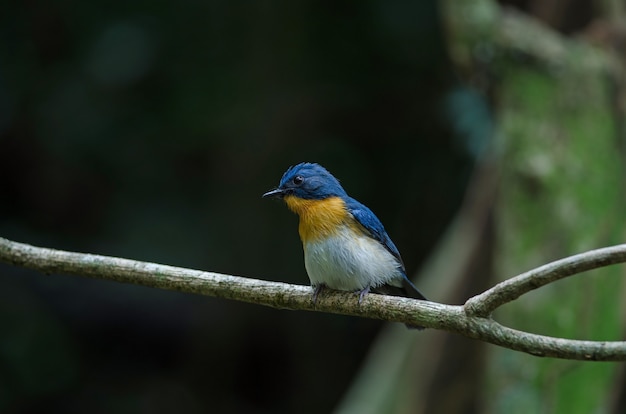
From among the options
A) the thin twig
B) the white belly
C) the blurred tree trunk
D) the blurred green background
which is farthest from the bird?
the blurred green background

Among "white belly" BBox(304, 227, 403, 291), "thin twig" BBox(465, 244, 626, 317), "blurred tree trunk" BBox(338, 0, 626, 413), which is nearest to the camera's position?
"thin twig" BBox(465, 244, 626, 317)

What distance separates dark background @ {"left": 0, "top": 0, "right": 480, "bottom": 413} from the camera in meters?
8.64

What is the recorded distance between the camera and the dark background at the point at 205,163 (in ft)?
28.3

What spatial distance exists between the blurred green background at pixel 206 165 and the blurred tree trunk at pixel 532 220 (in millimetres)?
898

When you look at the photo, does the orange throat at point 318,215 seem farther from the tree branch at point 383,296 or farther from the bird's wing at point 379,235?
the tree branch at point 383,296

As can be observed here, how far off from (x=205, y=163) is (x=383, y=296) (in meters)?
6.26

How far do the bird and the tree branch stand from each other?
208 mm

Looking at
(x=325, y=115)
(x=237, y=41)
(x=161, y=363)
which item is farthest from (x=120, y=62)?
(x=161, y=363)

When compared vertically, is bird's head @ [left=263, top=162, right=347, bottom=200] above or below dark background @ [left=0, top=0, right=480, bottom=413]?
above

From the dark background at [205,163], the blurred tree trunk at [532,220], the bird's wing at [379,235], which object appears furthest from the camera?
the dark background at [205,163]

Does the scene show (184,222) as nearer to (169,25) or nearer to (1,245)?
(169,25)

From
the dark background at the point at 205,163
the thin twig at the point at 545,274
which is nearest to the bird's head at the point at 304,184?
the thin twig at the point at 545,274

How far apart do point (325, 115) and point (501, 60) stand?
321 centimetres

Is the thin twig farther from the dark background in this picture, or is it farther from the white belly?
the dark background
